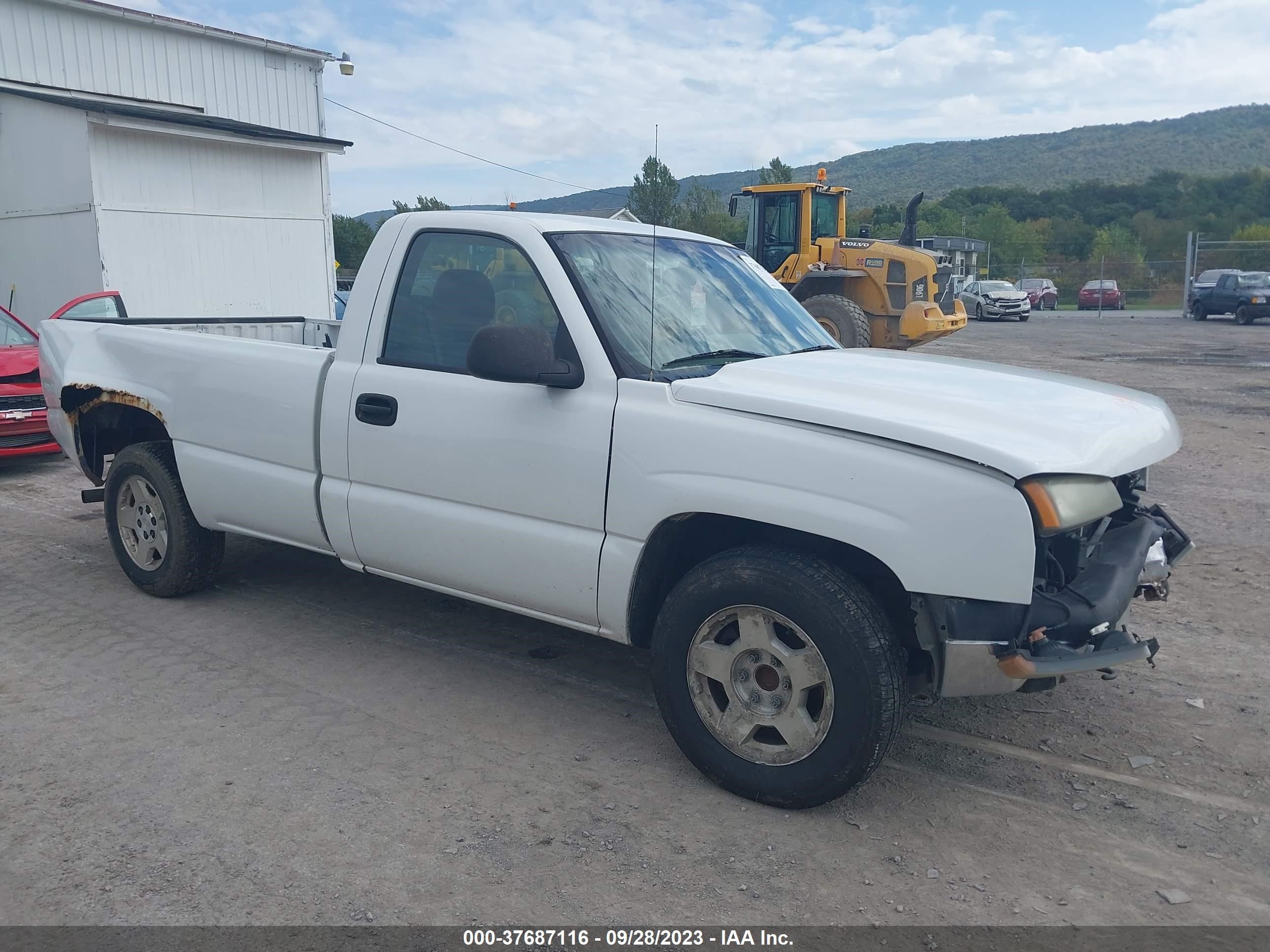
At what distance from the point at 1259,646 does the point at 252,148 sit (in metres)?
15.9

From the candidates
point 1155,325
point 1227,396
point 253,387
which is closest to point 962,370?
point 253,387

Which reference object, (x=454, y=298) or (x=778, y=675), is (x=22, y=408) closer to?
(x=454, y=298)

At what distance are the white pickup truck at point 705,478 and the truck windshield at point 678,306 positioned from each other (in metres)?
0.02

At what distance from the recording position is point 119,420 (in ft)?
19.3

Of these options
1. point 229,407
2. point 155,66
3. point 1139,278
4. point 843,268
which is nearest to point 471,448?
point 229,407

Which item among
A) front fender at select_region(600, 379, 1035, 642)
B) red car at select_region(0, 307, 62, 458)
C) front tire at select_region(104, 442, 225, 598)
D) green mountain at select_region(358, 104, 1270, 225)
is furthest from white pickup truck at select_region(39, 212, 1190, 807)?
green mountain at select_region(358, 104, 1270, 225)

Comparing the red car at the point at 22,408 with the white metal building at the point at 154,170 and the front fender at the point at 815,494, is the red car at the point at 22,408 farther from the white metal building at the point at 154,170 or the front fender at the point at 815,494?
the front fender at the point at 815,494

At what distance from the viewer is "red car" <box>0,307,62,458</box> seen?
29.5ft

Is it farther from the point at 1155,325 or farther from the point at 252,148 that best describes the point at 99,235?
the point at 1155,325

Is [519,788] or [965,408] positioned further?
[519,788]

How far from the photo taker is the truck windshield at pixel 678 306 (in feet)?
12.9

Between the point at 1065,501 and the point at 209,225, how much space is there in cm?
1565

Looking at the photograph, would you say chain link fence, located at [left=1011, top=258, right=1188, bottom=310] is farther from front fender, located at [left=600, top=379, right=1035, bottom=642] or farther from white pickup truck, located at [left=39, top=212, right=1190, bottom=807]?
front fender, located at [left=600, top=379, right=1035, bottom=642]

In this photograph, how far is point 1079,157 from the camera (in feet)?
338
